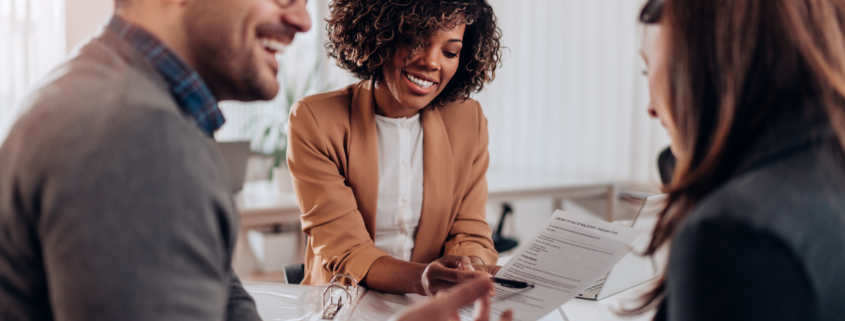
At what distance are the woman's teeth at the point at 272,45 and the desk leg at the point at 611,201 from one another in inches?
110

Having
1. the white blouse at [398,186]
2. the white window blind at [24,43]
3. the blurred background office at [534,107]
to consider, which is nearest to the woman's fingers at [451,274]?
the white blouse at [398,186]

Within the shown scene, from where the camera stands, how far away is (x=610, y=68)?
126 inches

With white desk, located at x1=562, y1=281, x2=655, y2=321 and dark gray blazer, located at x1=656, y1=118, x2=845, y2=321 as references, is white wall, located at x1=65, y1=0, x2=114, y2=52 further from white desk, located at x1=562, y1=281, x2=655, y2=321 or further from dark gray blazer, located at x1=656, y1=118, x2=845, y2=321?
dark gray blazer, located at x1=656, y1=118, x2=845, y2=321

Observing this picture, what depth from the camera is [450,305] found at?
2.07ft

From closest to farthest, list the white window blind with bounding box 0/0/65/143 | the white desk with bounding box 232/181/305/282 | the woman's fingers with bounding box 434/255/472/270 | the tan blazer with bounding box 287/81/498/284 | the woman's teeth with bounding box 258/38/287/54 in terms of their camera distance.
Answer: the woman's teeth with bounding box 258/38/287/54 → the woman's fingers with bounding box 434/255/472/270 → the tan blazer with bounding box 287/81/498/284 → the white desk with bounding box 232/181/305/282 → the white window blind with bounding box 0/0/65/143

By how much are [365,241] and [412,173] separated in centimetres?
26

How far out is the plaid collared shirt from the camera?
604 mm

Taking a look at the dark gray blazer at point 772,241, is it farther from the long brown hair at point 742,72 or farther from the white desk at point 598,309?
the white desk at point 598,309

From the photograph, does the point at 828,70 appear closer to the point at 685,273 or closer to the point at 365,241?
the point at 685,273

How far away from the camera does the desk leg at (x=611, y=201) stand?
3.22 m

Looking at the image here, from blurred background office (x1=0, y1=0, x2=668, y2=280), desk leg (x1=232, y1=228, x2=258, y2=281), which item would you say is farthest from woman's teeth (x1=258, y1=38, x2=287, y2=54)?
desk leg (x1=232, y1=228, x2=258, y2=281)

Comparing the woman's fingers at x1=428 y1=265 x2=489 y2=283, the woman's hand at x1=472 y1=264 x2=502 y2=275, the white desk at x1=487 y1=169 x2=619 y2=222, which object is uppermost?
the woman's fingers at x1=428 y1=265 x2=489 y2=283

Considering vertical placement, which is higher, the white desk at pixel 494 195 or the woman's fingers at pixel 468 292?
the woman's fingers at pixel 468 292

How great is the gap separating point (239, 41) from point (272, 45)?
63 millimetres
